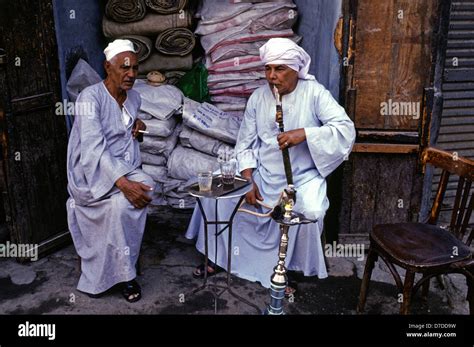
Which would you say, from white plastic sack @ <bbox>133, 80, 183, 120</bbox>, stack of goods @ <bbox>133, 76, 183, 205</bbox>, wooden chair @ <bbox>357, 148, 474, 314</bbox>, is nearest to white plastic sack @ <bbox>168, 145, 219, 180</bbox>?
stack of goods @ <bbox>133, 76, 183, 205</bbox>

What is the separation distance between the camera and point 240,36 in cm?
534

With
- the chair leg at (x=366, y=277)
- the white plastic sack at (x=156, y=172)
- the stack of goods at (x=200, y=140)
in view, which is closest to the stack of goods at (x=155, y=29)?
the stack of goods at (x=200, y=140)

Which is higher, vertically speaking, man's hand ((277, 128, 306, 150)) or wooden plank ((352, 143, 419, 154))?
man's hand ((277, 128, 306, 150))

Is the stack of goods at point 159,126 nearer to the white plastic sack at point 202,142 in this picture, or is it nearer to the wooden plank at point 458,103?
the white plastic sack at point 202,142

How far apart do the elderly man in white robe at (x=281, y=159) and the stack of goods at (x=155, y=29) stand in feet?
5.34

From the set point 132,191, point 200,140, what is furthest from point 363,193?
point 132,191

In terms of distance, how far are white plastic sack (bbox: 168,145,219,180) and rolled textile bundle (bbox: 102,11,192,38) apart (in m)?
1.25

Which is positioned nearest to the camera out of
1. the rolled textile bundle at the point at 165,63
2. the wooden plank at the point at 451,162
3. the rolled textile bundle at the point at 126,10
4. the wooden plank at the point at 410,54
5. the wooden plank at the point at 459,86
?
the wooden plank at the point at 451,162

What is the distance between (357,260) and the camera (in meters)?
4.61

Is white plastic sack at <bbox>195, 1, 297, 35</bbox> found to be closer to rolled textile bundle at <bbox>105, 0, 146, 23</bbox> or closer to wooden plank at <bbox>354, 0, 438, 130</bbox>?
rolled textile bundle at <bbox>105, 0, 146, 23</bbox>

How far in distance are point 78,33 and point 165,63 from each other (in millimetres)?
916

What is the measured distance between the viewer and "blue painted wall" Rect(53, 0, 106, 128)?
4746mm

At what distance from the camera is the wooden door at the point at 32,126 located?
162 inches

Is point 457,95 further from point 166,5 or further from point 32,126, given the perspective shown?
point 32,126
